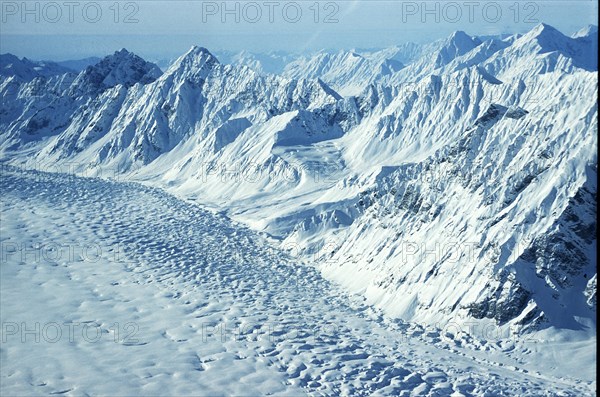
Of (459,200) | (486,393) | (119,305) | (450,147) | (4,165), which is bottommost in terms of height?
(4,165)

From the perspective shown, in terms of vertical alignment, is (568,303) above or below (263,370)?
above

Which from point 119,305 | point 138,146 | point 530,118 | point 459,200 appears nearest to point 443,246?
point 459,200

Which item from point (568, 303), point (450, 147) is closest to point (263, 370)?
point (568, 303)

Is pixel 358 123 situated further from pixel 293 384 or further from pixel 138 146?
pixel 293 384

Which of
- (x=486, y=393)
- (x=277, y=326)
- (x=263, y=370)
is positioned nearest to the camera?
(x=486, y=393)

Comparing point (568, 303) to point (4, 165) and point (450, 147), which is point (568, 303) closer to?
point (450, 147)

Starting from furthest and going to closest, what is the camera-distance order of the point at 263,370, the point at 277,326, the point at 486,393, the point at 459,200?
the point at 459,200 < the point at 277,326 < the point at 263,370 < the point at 486,393

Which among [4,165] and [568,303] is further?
[4,165]
